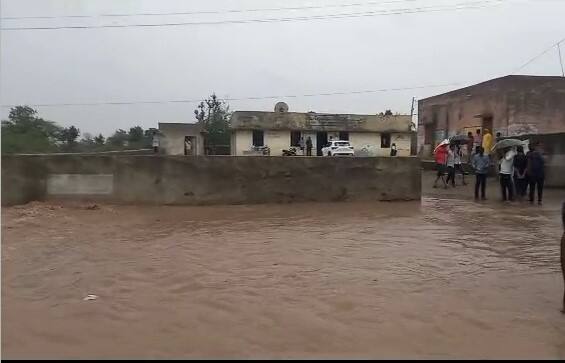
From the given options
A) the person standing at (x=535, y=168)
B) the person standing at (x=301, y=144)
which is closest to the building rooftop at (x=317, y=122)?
the person standing at (x=301, y=144)

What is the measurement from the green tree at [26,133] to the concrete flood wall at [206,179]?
2281 mm

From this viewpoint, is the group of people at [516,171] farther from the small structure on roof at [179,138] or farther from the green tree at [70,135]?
the small structure on roof at [179,138]

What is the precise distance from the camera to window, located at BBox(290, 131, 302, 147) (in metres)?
47.4

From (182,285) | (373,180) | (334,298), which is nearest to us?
(334,298)

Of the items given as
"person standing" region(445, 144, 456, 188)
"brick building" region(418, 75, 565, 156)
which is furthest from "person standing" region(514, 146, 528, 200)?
"brick building" region(418, 75, 565, 156)

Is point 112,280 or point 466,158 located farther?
point 466,158

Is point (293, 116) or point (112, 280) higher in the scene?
point (293, 116)

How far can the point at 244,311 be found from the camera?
4.68 meters

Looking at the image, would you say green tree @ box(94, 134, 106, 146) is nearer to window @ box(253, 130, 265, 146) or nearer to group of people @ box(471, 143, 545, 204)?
window @ box(253, 130, 265, 146)

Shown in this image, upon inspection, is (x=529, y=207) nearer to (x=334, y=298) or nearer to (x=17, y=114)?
(x=334, y=298)

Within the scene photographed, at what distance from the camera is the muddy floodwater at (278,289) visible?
12.9ft

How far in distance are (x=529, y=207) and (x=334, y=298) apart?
391 inches

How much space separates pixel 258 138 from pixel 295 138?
345 centimetres

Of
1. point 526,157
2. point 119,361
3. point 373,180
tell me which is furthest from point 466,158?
point 119,361
